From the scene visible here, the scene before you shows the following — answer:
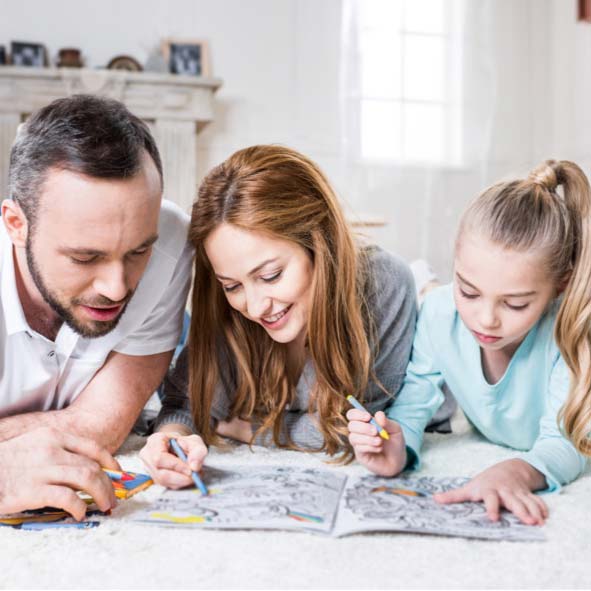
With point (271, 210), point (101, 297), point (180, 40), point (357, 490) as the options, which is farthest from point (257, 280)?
point (180, 40)

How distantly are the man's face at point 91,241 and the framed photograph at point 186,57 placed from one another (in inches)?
109

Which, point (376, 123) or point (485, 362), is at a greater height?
point (376, 123)

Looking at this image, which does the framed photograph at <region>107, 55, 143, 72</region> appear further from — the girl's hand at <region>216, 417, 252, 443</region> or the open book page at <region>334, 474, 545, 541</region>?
the open book page at <region>334, 474, 545, 541</region>

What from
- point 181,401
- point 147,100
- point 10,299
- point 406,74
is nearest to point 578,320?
point 181,401

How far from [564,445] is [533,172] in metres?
0.50

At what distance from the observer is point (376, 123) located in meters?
4.08

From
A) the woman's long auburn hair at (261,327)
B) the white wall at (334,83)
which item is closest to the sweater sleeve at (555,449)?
the woman's long auburn hair at (261,327)

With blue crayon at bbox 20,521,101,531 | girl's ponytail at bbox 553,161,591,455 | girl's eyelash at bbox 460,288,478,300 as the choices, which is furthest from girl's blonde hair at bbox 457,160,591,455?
blue crayon at bbox 20,521,101,531

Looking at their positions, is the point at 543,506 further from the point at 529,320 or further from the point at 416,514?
the point at 529,320

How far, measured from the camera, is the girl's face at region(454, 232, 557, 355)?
1279 millimetres

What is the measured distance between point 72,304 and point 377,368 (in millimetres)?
628

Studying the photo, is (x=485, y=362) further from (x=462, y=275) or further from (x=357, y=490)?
(x=357, y=490)

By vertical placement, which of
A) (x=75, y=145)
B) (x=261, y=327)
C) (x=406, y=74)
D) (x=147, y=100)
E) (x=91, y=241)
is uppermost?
(x=406, y=74)

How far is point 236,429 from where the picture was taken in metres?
1.58
